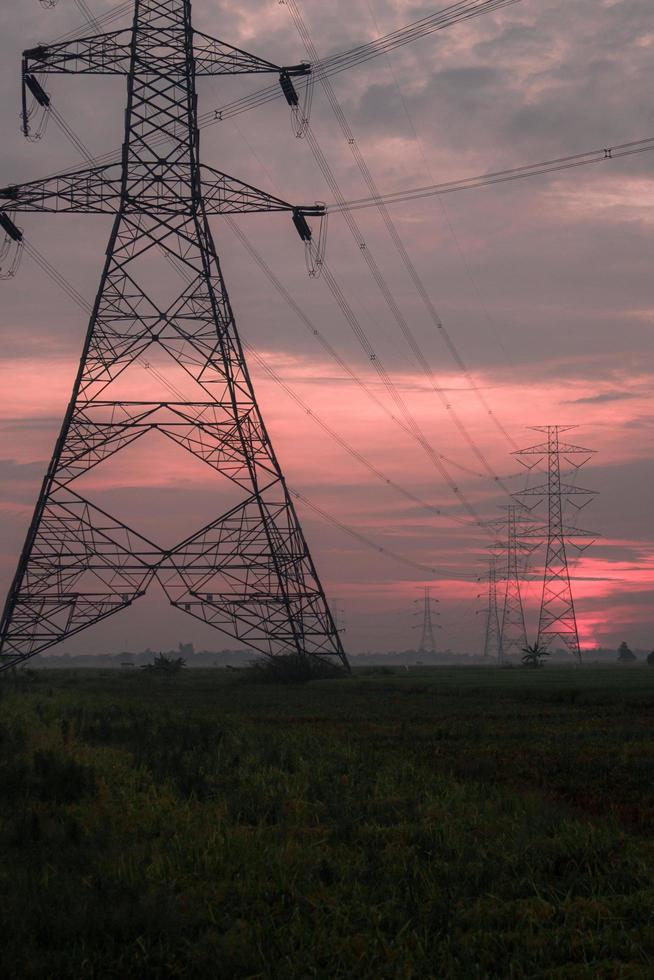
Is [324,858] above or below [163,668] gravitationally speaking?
below

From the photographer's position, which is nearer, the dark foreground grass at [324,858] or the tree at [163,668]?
the dark foreground grass at [324,858]

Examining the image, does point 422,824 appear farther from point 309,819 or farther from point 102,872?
point 102,872

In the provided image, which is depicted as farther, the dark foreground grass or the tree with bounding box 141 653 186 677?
the tree with bounding box 141 653 186 677

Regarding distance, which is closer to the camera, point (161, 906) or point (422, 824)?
point (161, 906)

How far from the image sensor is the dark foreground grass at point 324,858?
8.12 meters

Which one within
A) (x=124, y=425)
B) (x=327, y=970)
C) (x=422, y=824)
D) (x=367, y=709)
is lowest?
(x=327, y=970)

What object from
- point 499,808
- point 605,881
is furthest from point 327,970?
point 499,808

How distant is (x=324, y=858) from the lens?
34.5 ft

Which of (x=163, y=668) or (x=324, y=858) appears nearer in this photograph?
(x=324, y=858)

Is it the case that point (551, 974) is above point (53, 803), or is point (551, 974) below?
below

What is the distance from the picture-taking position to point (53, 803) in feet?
44.1

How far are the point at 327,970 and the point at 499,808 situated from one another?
5740 millimetres

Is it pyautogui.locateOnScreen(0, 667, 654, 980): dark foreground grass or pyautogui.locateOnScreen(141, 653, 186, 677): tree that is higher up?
pyautogui.locateOnScreen(141, 653, 186, 677): tree

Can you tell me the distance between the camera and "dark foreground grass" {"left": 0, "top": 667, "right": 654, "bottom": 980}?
812 cm
